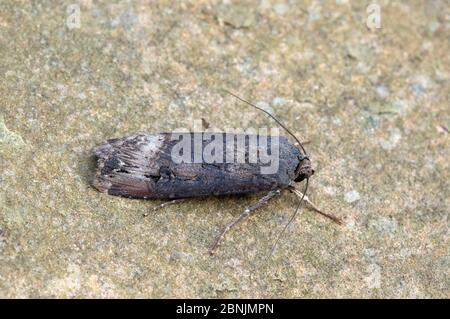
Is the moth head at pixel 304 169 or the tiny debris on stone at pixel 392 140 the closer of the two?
the moth head at pixel 304 169

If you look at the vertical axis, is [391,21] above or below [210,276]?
above

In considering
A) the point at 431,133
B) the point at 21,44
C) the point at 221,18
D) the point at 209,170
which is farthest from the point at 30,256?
the point at 431,133

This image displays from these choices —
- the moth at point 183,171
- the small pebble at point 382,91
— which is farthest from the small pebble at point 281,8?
the moth at point 183,171

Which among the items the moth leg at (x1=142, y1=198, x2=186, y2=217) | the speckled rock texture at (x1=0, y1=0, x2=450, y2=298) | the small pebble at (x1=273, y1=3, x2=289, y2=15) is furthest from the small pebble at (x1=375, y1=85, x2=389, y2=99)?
the moth leg at (x1=142, y1=198, x2=186, y2=217)

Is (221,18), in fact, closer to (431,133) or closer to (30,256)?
(431,133)

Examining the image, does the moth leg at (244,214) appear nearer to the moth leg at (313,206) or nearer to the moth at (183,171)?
the moth at (183,171)

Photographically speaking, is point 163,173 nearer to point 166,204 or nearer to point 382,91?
point 166,204

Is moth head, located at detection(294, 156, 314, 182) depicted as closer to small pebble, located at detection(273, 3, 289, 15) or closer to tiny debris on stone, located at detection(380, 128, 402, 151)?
tiny debris on stone, located at detection(380, 128, 402, 151)

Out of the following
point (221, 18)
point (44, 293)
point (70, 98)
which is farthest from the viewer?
point (221, 18)
